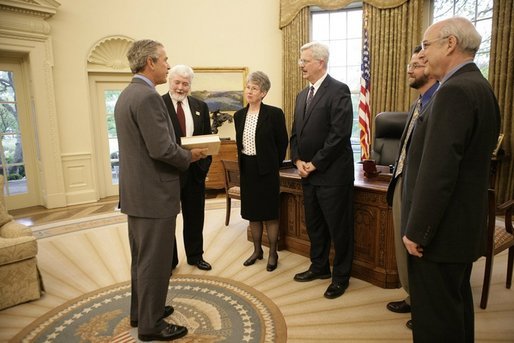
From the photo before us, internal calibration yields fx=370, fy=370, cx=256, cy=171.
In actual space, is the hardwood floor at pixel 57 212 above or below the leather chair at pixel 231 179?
below

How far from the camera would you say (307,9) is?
20.8 ft

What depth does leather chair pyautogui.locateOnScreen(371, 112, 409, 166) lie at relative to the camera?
4410 millimetres

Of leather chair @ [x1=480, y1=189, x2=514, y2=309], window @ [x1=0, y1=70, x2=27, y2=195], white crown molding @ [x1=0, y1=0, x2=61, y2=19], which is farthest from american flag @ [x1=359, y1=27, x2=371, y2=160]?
window @ [x1=0, y1=70, x2=27, y2=195]

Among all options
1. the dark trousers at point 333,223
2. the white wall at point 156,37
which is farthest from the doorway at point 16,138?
the dark trousers at point 333,223

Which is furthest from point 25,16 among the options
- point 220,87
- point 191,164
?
point 191,164

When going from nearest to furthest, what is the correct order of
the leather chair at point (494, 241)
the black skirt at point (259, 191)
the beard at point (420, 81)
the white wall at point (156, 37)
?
1. the beard at point (420, 81)
2. the leather chair at point (494, 241)
3. the black skirt at point (259, 191)
4. the white wall at point (156, 37)

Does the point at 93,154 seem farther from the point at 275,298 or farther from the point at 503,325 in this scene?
the point at 503,325

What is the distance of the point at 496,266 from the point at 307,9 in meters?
4.92

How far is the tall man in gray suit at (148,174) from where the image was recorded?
1.89m

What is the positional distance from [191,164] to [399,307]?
1.87 metres

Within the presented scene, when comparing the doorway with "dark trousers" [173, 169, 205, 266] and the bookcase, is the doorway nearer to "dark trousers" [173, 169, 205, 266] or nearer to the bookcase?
the bookcase

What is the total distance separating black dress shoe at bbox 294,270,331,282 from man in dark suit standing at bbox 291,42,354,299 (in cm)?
23

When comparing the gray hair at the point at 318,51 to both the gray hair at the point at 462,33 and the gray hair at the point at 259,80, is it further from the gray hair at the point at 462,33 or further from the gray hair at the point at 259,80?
the gray hair at the point at 462,33

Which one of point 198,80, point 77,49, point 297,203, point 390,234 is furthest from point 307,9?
point 390,234
